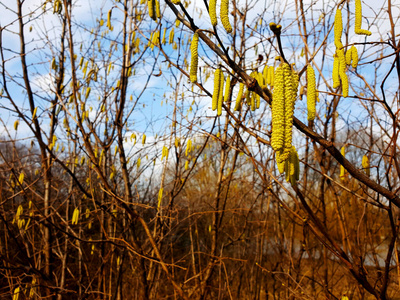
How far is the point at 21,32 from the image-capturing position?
2.51 metres

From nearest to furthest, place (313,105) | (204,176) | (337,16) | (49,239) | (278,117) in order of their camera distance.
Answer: (278,117) → (313,105) → (337,16) → (49,239) → (204,176)

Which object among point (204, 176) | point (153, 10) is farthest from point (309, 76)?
point (204, 176)

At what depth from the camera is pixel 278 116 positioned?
643mm

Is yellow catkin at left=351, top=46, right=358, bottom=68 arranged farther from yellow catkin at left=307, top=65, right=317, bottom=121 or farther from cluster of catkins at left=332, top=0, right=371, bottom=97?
yellow catkin at left=307, top=65, right=317, bottom=121

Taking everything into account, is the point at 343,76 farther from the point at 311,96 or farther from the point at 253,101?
the point at 253,101

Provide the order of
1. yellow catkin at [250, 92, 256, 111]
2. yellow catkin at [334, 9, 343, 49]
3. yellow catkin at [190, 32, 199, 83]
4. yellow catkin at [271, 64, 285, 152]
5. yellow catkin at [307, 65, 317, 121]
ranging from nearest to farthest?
yellow catkin at [271, 64, 285, 152] → yellow catkin at [307, 65, 317, 121] → yellow catkin at [190, 32, 199, 83] → yellow catkin at [334, 9, 343, 49] → yellow catkin at [250, 92, 256, 111]

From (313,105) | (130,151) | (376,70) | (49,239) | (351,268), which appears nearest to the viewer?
(313,105)

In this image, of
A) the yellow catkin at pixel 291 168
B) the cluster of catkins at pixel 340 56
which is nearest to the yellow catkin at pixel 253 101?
the cluster of catkins at pixel 340 56

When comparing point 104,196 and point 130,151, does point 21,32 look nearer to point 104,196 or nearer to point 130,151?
point 130,151

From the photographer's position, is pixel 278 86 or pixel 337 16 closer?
pixel 278 86

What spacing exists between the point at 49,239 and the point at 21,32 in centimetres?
158

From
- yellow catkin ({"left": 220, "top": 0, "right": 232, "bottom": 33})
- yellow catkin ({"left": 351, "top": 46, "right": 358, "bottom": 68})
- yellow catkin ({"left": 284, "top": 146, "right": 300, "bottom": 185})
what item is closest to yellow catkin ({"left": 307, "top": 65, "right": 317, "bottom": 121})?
yellow catkin ({"left": 284, "top": 146, "right": 300, "bottom": 185})

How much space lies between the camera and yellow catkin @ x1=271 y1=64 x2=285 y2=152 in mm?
633

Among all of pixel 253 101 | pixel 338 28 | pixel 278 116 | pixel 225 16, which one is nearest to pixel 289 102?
pixel 278 116
